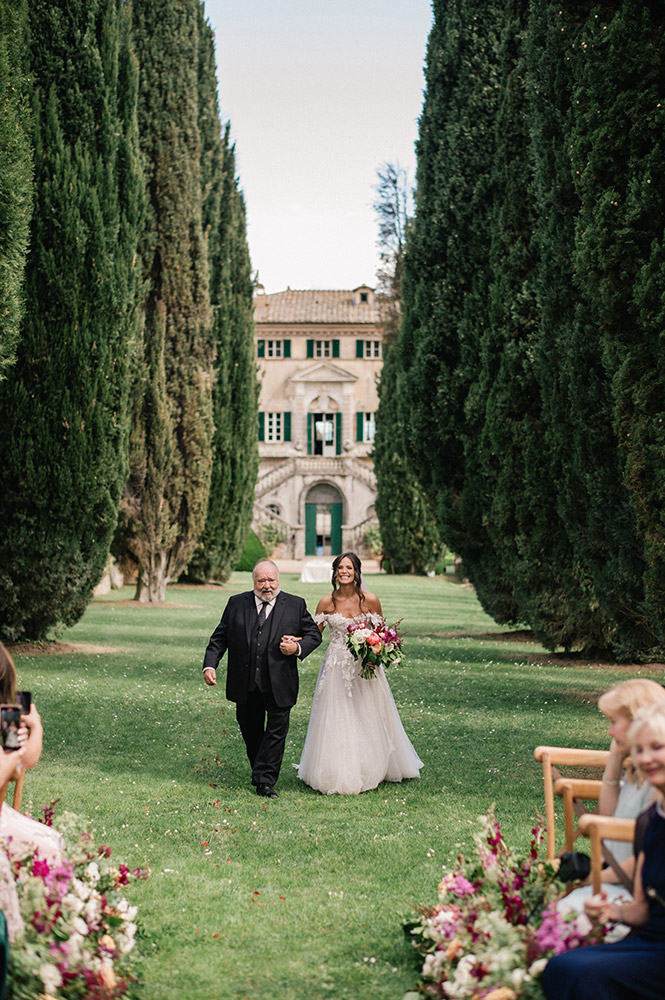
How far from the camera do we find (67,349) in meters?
13.4

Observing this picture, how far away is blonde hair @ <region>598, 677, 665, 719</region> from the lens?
11.7 feet

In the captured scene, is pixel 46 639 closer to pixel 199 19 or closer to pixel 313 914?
pixel 313 914

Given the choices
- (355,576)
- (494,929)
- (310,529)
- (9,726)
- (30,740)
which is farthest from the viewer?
(310,529)

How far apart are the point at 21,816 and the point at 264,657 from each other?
10.5 ft

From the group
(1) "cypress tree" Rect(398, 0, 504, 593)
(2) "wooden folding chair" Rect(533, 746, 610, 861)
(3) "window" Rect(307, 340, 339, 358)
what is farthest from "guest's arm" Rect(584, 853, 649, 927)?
(3) "window" Rect(307, 340, 339, 358)

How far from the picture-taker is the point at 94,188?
1364 cm

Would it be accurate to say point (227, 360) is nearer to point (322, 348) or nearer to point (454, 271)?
point (454, 271)

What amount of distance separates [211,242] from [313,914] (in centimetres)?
2331

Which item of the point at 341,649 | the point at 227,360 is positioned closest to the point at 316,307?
the point at 227,360

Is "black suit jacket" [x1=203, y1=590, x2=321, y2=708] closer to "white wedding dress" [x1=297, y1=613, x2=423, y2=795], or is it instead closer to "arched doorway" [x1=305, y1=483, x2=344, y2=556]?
"white wedding dress" [x1=297, y1=613, x2=423, y2=795]

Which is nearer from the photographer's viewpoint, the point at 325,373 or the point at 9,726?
the point at 9,726

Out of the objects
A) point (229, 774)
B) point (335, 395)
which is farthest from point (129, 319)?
point (335, 395)

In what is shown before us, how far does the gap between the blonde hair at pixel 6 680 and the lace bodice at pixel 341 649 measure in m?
3.93

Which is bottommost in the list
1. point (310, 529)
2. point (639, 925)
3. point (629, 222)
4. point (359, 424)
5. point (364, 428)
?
point (639, 925)
